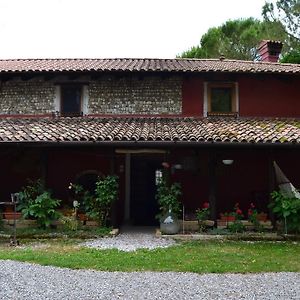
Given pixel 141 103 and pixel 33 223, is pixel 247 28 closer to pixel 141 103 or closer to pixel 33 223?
pixel 141 103

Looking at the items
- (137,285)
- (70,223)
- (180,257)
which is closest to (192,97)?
(70,223)

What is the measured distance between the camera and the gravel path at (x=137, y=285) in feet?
20.8

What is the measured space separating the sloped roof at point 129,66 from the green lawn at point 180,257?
609cm

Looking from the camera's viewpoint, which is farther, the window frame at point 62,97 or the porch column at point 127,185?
the window frame at point 62,97

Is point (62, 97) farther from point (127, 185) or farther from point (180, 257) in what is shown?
point (180, 257)

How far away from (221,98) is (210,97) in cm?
40

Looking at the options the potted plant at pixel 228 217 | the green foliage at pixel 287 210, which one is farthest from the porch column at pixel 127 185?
the green foliage at pixel 287 210

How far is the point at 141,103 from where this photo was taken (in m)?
15.2

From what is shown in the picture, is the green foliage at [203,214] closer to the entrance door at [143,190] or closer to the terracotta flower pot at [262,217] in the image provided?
the terracotta flower pot at [262,217]

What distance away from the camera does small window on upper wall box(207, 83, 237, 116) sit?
50.3 ft

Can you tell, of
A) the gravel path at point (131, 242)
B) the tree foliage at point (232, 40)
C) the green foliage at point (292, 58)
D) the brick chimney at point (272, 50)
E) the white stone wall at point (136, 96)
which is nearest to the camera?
the gravel path at point (131, 242)

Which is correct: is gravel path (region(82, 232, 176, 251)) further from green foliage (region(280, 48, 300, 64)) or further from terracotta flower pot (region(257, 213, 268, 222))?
green foliage (region(280, 48, 300, 64))

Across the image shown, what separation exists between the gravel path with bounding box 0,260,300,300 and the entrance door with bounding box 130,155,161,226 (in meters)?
7.09

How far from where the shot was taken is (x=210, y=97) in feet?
50.4
